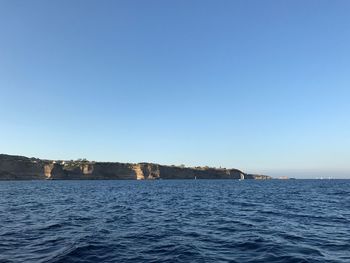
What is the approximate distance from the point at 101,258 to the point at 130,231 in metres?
6.39

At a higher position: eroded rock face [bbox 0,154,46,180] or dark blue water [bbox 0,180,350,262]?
eroded rock face [bbox 0,154,46,180]

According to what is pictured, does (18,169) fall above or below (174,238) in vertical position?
above

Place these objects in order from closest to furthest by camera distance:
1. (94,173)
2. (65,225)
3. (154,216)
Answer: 1. (65,225)
2. (154,216)
3. (94,173)

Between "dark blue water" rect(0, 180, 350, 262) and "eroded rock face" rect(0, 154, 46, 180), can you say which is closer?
"dark blue water" rect(0, 180, 350, 262)

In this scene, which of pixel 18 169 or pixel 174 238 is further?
pixel 18 169

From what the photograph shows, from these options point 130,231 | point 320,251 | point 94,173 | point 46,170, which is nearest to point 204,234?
point 130,231

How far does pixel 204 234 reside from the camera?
19891 mm

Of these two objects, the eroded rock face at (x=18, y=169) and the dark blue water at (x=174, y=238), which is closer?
the dark blue water at (x=174, y=238)

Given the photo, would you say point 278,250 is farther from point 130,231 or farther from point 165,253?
point 130,231

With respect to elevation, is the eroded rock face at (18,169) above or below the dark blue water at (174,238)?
above

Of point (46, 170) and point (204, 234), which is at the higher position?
point (46, 170)

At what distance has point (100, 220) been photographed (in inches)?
1011

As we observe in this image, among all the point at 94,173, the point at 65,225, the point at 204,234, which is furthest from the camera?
the point at 94,173

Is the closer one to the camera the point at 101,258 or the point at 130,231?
the point at 101,258
